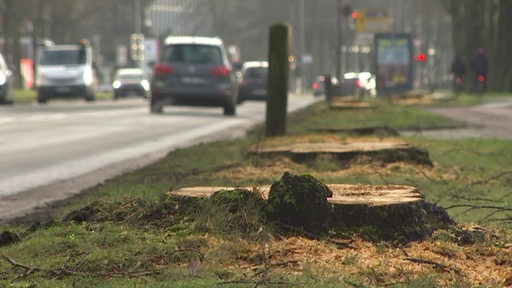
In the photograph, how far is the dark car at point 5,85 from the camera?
43438mm

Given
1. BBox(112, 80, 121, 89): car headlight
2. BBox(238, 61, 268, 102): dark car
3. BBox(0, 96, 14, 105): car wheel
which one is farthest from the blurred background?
BBox(0, 96, 14, 105): car wheel

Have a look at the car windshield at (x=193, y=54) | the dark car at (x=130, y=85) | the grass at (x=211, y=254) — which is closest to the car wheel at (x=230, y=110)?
the car windshield at (x=193, y=54)

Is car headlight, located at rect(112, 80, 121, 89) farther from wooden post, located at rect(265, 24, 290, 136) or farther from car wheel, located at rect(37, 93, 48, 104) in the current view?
wooden post, located at rect(265, 24, 290, 136)

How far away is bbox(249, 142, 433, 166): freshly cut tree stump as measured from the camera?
504 inches

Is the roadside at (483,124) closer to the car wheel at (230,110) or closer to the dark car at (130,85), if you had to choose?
the car wheel at (230,110)

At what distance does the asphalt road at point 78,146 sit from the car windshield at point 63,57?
18.1m

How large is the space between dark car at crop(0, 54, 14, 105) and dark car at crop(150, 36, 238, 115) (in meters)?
9.78

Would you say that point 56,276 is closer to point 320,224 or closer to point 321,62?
point 320,224

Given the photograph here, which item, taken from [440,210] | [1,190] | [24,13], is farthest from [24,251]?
[24,13]

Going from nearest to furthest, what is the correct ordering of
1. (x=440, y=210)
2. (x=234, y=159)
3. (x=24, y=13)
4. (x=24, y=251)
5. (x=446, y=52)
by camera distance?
(x=24, y=251) → (x=440, y=210) → (x=234, y=159) → (x=24, y=13) → (x=446, y=52)

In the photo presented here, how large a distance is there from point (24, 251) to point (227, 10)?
446 ft

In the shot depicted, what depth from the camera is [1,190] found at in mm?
12570

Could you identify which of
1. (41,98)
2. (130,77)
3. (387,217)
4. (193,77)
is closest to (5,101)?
(41,98)

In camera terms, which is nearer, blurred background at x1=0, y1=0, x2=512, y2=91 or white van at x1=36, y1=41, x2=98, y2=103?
white van at x1=36, y1=41, x2=98, y2=103
